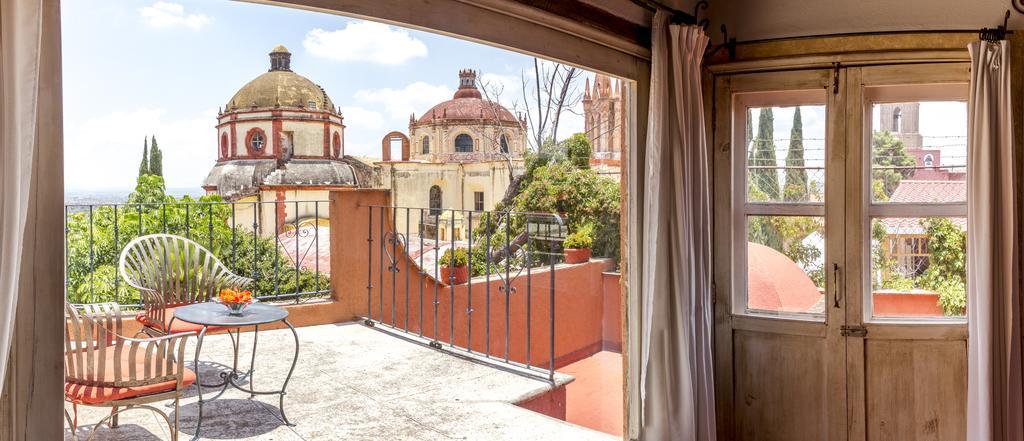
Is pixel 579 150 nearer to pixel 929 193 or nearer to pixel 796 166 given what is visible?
pixel 796 166

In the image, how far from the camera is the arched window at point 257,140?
1564 centimetres

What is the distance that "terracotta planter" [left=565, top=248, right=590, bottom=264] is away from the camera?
438 centimetres

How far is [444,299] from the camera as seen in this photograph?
5.24m

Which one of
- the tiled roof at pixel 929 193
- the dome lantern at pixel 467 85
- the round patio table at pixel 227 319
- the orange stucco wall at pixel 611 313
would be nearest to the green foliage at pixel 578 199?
the orange stucco wall at pixel 611 313

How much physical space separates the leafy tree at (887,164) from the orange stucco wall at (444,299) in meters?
1.99

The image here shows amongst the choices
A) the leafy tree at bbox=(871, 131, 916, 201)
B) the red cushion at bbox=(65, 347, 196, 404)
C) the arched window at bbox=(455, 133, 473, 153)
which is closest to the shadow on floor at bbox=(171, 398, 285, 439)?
the red cushion at bbox=(65, 347, 196, 404)

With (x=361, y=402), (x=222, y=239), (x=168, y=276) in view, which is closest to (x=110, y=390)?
(x=361, y=402)

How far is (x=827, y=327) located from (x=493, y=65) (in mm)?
4655

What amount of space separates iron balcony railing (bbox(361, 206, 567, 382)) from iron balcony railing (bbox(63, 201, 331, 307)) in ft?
1.53

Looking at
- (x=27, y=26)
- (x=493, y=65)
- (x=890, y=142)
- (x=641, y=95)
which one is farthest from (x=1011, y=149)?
(x=493, y=65)

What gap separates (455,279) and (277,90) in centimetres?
1222

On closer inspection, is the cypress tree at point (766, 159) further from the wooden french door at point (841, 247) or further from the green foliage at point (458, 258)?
the green foliage at point (458, 258)

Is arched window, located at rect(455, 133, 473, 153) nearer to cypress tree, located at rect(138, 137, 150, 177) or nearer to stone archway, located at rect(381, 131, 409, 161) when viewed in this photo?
stone archway, located at rect(381, 131, 409, 161)

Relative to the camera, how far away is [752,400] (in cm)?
310
